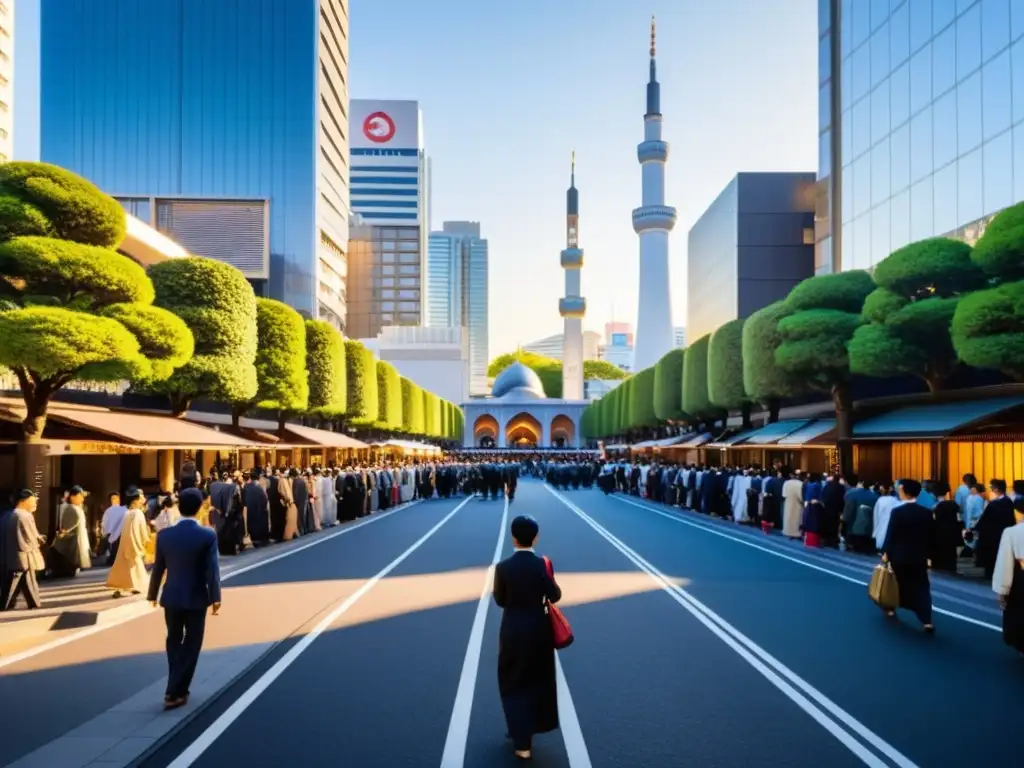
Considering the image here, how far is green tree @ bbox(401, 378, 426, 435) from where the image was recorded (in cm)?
6066

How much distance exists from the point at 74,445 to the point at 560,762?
1155 centimetres

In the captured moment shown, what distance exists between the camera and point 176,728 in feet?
20.2

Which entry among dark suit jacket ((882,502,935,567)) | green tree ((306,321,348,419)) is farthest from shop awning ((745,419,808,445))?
dark suit jacket ((882,502,935,567))

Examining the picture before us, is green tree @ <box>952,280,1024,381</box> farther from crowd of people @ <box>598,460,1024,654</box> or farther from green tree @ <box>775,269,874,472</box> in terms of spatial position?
green tree @ <box>775,269,874,472</box>

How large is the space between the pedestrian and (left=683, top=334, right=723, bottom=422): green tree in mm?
30692

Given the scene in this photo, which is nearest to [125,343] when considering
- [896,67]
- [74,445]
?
[74,445]

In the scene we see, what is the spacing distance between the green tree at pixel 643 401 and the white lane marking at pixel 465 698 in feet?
144

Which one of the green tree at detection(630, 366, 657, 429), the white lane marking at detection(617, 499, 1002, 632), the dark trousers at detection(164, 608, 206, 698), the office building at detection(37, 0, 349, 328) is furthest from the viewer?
the office building at detection(37, 0, 349, 328)

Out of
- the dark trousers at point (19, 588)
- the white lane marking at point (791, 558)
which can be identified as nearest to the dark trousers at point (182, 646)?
the dark trousers at point (19, 588)

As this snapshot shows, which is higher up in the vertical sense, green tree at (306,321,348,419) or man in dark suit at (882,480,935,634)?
green tree at (306,321,348,419)

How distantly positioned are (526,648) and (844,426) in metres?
20.9

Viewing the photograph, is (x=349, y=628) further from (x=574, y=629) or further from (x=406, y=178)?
(x=406, y=178)

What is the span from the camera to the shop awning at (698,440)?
36575 millimetres

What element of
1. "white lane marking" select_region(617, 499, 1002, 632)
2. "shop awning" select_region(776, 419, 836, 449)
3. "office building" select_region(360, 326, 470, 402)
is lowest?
"white lane marking" select_region(617, 499, 1002, 632)
